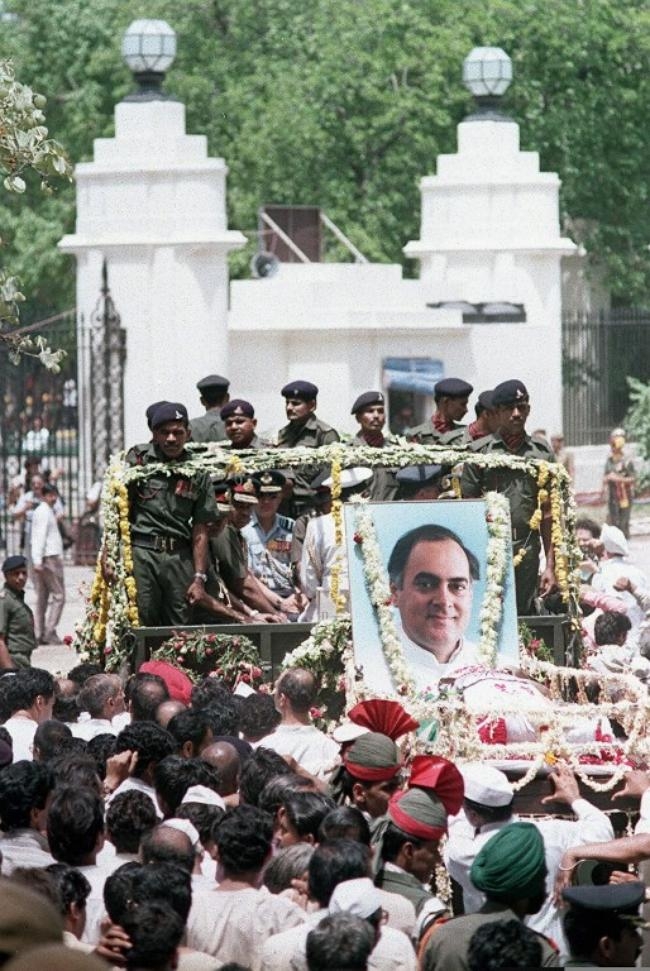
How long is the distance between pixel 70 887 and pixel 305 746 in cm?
337

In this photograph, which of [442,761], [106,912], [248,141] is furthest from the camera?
[248,141]

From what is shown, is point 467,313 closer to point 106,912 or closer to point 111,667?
point 111,667

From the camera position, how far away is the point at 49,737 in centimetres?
999

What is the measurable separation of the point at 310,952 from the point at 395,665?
19.7 feet

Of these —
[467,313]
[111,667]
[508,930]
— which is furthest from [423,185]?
[508,930]

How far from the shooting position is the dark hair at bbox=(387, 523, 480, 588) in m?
12.8

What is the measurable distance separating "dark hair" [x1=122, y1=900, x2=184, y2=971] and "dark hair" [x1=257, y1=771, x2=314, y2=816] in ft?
6.45

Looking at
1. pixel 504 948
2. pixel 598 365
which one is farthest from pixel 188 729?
pixel 598 365

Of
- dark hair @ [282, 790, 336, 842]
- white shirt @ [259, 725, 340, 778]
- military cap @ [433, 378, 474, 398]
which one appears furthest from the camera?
military cap @ [433, 378, 474, 398]

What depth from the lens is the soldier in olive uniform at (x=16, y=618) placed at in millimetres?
16469

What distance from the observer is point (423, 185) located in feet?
95.3

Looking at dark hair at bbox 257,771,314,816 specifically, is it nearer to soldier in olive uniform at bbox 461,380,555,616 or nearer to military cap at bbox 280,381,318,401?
soldier in olive uniform at bbox 461,380,555,616

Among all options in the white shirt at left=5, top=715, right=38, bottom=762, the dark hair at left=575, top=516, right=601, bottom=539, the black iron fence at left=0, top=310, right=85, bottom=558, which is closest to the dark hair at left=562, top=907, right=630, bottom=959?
the white shirt at left=5, top=715, right=38, bottom=762

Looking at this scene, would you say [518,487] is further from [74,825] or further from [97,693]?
[74,825]
